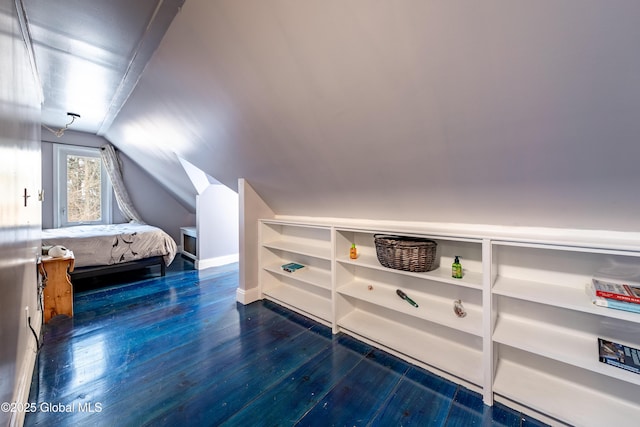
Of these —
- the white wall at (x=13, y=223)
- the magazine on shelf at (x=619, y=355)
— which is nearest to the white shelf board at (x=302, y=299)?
the magazine on shelf at (x=619, y=355)

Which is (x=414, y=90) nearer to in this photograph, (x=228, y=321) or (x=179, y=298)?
(x=228, y=321)

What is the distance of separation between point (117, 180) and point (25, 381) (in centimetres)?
413

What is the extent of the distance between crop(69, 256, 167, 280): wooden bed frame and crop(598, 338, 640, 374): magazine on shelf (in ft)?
14.7

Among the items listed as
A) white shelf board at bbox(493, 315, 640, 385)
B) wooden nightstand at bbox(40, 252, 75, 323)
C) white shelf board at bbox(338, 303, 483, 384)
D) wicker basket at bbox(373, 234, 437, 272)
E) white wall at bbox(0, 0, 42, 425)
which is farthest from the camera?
wooden nightstand at bbox(40, 252, 75, 323)

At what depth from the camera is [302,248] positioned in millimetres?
2709

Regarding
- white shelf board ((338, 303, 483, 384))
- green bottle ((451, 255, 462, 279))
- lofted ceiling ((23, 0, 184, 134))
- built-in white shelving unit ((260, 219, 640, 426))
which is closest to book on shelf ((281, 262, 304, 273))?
built-in white shelving unit ((260, 219, 640, 426))

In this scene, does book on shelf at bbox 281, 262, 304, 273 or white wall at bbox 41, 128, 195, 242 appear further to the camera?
white wall at bbox 41, 128, 195, 242

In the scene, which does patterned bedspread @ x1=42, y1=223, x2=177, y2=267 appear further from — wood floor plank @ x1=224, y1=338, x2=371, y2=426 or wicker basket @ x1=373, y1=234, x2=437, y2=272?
wicker basket @ x1=373, y1=234, x2=437, y2=272

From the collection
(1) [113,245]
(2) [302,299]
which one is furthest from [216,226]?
(2) [302,299]

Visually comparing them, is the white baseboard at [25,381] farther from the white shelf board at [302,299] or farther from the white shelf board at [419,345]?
the white shelf board at [419,345]

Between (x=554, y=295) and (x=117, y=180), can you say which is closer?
(x=554, y=295)

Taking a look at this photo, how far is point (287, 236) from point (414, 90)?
2218 mm

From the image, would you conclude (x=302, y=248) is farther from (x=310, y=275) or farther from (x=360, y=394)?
(x=360, y=394)

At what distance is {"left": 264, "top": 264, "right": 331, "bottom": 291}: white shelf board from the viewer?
2490 mm
